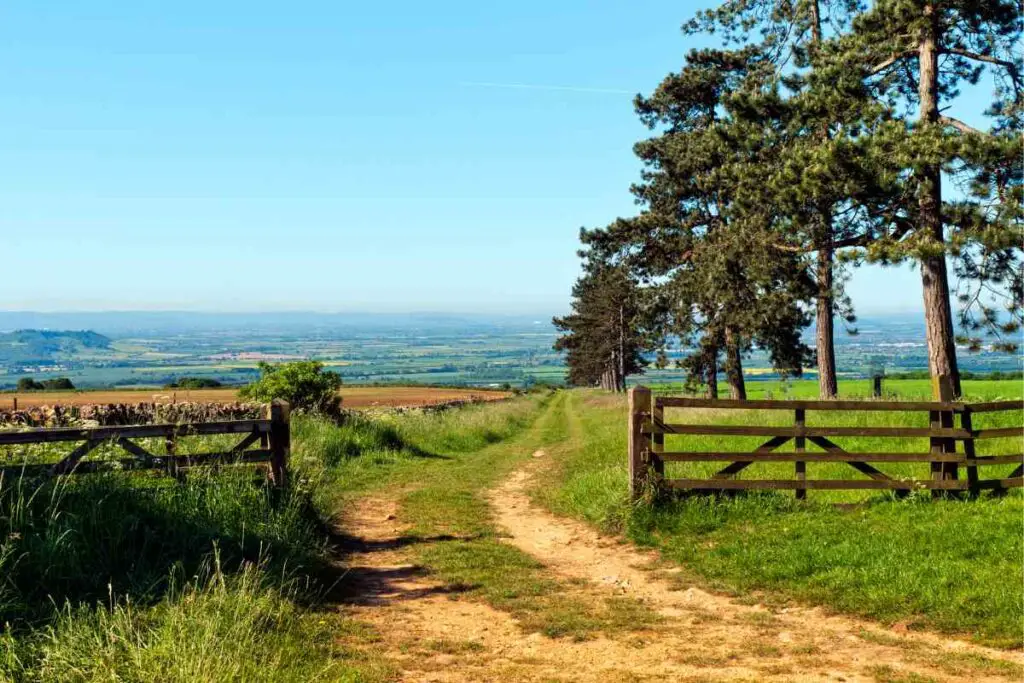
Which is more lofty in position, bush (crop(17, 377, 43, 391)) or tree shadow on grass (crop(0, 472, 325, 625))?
tree shadow on grass (crop(0, 472, 325, 625))

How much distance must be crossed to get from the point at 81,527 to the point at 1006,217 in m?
16.7

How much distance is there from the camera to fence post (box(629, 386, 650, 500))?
38.3 feet

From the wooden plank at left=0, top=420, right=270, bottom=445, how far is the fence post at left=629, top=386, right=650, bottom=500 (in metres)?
5.30

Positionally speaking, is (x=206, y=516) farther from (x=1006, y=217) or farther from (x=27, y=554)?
(x=1006, y=217)

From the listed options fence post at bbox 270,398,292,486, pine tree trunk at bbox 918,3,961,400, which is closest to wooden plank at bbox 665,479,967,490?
fence post at bbox 270,398,292,486

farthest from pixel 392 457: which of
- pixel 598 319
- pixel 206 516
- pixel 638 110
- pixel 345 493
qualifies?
pixel 598 319

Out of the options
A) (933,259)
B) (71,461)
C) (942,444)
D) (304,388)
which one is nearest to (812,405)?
(942,444)

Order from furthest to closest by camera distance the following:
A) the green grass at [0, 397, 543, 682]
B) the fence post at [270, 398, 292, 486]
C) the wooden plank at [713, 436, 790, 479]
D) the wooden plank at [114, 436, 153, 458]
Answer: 1. the wooden plank at [713, 436, 790, 479]
2. the fence post at [270, 398, 292, 486]
3. the wooden plank at [114, 436, 153, 458]
4. the green grass at [0, 397, 543, 682]

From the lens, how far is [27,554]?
277 inches

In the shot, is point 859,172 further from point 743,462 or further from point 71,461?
point 71,461

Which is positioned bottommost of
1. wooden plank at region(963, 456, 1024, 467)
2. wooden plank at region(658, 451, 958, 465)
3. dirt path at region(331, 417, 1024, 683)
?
dirt path at region(331, 417, 1024, 683)

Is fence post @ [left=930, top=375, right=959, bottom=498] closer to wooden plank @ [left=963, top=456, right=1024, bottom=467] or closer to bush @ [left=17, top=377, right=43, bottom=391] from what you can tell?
wooden plank @ [left=963, top=456, right=1024, bottom=467]

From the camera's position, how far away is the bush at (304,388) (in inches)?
886

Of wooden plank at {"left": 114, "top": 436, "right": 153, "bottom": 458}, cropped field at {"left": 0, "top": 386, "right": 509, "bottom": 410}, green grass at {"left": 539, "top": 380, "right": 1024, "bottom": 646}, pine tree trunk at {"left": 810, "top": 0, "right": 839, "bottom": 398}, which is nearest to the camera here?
green grass at {"left": 539, "top": 380, "right": 1024, "bottom": 646}
